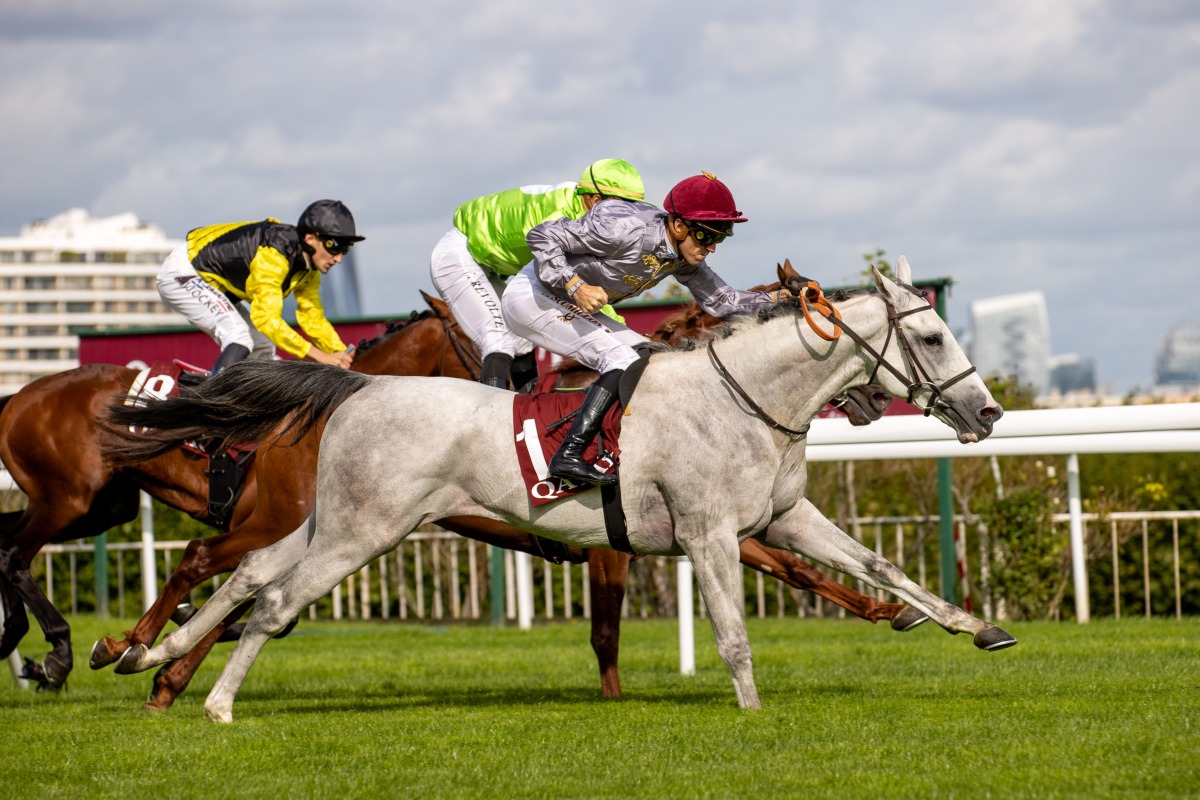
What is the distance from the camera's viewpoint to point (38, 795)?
410 cm

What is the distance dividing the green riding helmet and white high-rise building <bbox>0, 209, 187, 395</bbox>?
142 feet

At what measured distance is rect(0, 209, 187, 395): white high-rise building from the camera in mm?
49438

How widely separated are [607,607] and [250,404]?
1.80 metres

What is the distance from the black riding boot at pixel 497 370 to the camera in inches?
258

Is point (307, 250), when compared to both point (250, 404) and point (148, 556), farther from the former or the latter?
point (148, 556)

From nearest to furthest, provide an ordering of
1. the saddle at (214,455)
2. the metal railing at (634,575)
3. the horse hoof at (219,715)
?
1. the horse hoof at (219,715)
2. the saddle at (214,455)
3. the metal railing at (634,575)

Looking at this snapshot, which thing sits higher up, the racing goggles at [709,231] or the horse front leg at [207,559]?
the racing goggles at [709,231]

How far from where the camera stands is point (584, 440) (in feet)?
17.4

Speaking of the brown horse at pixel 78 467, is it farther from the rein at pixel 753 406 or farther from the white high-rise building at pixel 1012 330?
the white high-rise building at pixel 1012 330

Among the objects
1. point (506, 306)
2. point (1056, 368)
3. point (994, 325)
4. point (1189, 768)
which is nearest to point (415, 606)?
point (506, 306)

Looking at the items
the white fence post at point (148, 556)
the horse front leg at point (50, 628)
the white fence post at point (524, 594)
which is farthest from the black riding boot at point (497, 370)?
the white fence post at point (524, 594)

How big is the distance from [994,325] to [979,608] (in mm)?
93606

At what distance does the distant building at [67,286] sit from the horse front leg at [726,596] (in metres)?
42.3

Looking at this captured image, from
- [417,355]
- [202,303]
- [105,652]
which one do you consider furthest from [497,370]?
[105,652]
